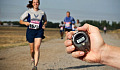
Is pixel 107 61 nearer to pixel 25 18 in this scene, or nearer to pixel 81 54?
pixel 81 54

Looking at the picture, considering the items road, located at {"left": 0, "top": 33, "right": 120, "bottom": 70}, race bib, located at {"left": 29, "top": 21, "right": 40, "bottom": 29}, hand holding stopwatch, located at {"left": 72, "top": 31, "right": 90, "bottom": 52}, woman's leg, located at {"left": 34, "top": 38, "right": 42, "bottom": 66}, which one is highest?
hand holding stopwatch, located at {"left": 72, "top": 31, "right": 90, "bottom": 52}

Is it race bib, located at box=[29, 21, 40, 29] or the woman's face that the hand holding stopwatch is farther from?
the woman's face

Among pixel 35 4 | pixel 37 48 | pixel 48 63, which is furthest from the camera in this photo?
pixel 48 63

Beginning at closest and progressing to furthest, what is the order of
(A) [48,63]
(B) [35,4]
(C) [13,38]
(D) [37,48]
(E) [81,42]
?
1. (E) [81,42]
2. (D) [37,48]
3. (B) [35,4]
4. (A) [48,63]
5. (C) [13,38]

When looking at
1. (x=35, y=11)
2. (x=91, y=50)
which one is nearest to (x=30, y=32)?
(x=35, y=11)

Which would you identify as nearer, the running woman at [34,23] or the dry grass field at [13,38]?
the running woman at [34,23]

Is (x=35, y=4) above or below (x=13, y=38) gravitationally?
above

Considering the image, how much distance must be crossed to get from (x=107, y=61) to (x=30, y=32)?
12.0 ft

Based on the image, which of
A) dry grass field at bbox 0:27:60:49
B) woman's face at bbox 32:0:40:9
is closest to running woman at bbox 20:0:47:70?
woman's face at bbox 32:0:40:9

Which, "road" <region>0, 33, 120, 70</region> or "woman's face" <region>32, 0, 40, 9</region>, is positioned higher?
"woman's face" <region>32, 0, 40, 9</region>

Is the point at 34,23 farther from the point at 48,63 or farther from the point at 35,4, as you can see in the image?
the point at 48,63

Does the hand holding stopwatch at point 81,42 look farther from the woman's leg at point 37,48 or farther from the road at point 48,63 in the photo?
the road at point 48,63

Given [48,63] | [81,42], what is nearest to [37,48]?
[48,63]

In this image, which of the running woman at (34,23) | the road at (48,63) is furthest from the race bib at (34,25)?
the road at (48,63)
